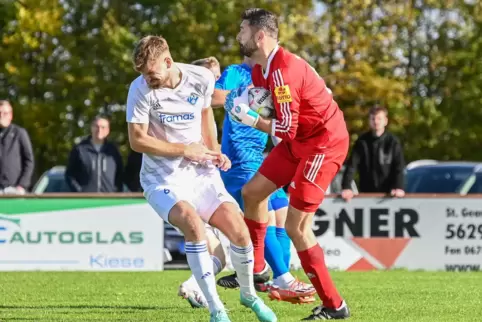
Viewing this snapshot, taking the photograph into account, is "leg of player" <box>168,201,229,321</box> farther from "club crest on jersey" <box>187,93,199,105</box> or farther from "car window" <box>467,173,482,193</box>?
"car window" <box>467,173,482,193</box>

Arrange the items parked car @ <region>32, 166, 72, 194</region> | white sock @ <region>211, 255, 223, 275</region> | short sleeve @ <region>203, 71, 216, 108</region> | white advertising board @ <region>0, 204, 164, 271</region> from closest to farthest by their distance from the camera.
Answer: short sleeve @ <region>203, 71, 216, 108</region>, white sock @ <region>211, 255, 223, 275</region>, white advertising board @ <region>0, 204, 164, 271</region>, parked car @ <region>32, 166, 72, 194</region>

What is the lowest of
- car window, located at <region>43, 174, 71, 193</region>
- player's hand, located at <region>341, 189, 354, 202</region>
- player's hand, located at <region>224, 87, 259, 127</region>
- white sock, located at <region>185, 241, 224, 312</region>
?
car window, located at <region>43, 174, 71, 193</region>

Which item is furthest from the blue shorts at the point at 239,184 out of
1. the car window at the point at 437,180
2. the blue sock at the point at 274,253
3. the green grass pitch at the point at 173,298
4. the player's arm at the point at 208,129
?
the car window at the point at 437,180

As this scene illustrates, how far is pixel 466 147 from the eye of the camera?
3369 centimetres

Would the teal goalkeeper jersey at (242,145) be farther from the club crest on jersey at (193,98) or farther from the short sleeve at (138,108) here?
the short sleeve at (138,108)

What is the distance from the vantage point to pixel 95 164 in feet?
51.3

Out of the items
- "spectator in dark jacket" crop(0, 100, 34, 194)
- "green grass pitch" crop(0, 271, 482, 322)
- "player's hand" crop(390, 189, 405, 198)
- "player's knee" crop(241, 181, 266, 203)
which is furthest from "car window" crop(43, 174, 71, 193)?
"player's knee" crop(241, 181, 266, 203)

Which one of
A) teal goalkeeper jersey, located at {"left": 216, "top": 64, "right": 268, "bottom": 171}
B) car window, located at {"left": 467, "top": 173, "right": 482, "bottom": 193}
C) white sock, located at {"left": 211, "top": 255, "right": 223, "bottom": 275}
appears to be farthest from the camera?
car window, located at {"left": 467, "top": 173, "right": 482, "bottom": 193}

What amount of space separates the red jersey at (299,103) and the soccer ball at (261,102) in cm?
7

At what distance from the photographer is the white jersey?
8.31 metres

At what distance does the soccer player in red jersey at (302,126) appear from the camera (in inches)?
325

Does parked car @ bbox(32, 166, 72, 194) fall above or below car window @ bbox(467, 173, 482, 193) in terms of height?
below

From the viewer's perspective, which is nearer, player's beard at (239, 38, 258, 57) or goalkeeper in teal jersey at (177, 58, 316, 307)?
player's beard at (239, 38, 258, 57)

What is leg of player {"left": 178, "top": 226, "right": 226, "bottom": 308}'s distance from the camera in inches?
375
